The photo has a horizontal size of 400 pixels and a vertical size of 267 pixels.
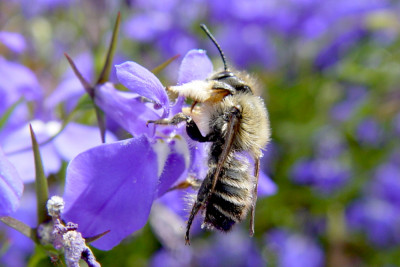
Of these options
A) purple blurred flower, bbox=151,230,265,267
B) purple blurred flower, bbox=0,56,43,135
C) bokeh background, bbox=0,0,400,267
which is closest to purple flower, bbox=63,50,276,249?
purple blurred flower, bbox=0,56,43,135

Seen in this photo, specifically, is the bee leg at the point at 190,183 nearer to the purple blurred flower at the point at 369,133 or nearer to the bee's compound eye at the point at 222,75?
the bee's compound eye at the point at 222,75

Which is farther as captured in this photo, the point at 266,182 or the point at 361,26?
the point at 361,26

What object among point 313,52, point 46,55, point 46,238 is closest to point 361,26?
point 313,52

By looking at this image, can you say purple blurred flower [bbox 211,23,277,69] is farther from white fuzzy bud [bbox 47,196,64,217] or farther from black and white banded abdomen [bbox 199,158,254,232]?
white fuzzy bud [bbox 47,196,64,217]

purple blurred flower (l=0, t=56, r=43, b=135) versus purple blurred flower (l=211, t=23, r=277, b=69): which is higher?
purple blurred flower (l=0, t=56, r=43, b=135)

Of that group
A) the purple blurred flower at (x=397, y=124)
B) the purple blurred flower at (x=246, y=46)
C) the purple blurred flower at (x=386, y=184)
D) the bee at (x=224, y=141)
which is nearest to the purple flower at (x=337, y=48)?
the purple blurred flower at (x=246, y=46)

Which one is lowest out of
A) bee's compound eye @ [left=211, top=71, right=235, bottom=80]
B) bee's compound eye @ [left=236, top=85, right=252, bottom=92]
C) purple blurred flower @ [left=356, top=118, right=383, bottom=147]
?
purple blurred flower @ [left=356, top=118, right=383, bottom=147]

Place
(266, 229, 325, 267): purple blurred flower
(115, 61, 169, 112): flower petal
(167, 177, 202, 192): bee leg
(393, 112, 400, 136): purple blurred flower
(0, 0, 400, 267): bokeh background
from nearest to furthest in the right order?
(115, 61, 169, 112): flower petal → (167, 177, 202, 192): bee leg → (0, 0, 400, 267): bokeh background → (266, 229, 325, 267): purple blurred flower → (393, 112, 400, 136): purple blurred flower

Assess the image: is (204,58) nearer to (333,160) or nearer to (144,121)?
(144,121)
